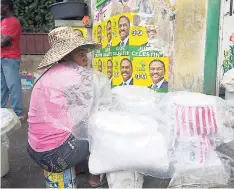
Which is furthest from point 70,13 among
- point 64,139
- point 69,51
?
point 64,139

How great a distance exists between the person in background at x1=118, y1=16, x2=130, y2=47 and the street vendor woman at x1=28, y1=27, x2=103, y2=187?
1943 millimetres

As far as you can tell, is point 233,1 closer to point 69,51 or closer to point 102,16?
point 102,16

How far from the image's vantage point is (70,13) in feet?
16.8

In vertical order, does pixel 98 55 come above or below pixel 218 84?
above

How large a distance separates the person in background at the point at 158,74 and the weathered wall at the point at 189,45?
13 centimetres

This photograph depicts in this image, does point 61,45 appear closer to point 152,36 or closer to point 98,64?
point 152,36

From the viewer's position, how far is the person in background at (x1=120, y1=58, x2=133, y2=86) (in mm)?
4254

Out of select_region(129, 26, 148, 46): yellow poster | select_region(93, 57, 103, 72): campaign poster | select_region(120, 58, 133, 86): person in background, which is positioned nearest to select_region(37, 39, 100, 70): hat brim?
select_region(129, 26, 148, 46): yellow poster

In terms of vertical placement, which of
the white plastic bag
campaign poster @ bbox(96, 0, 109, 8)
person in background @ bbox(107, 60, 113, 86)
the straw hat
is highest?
campaign poster @ bbox(96, 0, 109, 8)

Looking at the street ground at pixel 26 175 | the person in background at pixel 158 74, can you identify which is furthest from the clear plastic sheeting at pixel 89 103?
the person in background at pixel 158 74

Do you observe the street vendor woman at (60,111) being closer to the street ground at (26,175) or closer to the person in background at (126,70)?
the street ground at (26,175)

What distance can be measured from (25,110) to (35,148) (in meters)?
3.01

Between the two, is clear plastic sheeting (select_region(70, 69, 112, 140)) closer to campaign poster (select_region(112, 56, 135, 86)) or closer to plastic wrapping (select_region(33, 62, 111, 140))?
plastic wrapping (select_region(33, 62, 111, 140))

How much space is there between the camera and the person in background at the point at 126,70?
4.25 meters
